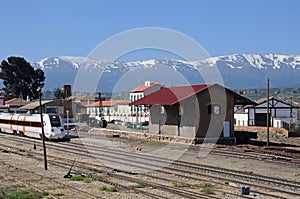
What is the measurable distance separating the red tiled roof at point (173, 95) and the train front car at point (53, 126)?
8466 mm

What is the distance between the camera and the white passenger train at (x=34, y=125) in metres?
45.7

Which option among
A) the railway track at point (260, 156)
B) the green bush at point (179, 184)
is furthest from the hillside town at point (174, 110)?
the green bush at point (179, 184)

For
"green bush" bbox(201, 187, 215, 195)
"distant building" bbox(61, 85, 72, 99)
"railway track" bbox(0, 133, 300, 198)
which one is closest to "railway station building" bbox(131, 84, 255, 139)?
"railway track" bbox(0, 133, 300, 198)

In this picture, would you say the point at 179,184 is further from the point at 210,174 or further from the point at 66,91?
the point at 66,91

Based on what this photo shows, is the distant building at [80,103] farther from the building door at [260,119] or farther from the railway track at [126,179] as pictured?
the railway track at [126,179]

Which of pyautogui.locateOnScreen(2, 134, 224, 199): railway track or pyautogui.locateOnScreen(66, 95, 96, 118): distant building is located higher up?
pyautogui.locateOnScreen(66, 95, 96, 118): distant building

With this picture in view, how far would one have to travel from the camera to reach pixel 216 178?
21688 mm

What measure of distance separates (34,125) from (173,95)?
14.5 m

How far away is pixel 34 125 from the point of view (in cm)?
4822

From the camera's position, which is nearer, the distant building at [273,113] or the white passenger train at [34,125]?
the white passenger train at [34,125]

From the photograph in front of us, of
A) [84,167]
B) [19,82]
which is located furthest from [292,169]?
[19,82]

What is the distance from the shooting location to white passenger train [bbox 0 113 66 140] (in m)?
45.7

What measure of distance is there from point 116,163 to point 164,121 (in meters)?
18.5

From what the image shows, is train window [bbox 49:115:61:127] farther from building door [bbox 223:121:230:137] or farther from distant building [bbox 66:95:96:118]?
distant building [bbox 66:95:96:118]
